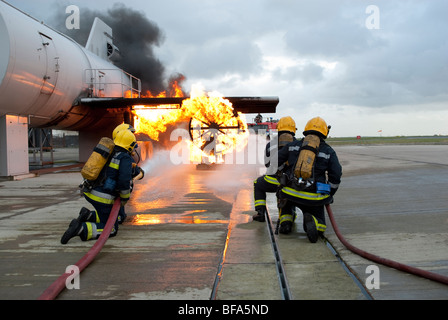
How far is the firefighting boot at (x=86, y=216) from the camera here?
4.64 meters

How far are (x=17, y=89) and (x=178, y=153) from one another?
9216 millimetres

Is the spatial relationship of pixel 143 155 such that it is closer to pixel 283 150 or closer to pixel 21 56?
pixel 21 56

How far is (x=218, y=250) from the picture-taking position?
416 cm

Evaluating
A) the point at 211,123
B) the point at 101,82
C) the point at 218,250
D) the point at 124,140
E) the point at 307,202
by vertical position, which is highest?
the point at 101,82

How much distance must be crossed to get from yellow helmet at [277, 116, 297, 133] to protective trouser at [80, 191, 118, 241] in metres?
2.77

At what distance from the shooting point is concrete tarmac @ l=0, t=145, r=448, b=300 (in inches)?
119

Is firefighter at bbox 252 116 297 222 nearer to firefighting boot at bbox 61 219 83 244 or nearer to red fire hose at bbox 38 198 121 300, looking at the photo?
red fire hose at bbox 38 198 121 300

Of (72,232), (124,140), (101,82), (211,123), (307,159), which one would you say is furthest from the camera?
(101,82)

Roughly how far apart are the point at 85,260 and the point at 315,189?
2.89 metres

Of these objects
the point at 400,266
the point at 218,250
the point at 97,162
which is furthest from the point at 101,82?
the point at 400,266

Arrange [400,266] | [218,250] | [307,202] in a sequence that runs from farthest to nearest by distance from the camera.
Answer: [307,202] < [218,250] < [400,266]

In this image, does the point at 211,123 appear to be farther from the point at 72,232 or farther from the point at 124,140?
the point at 72,232

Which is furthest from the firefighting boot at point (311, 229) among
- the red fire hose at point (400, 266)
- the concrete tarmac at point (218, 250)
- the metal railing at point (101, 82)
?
the metal railing at point (101, 82)
